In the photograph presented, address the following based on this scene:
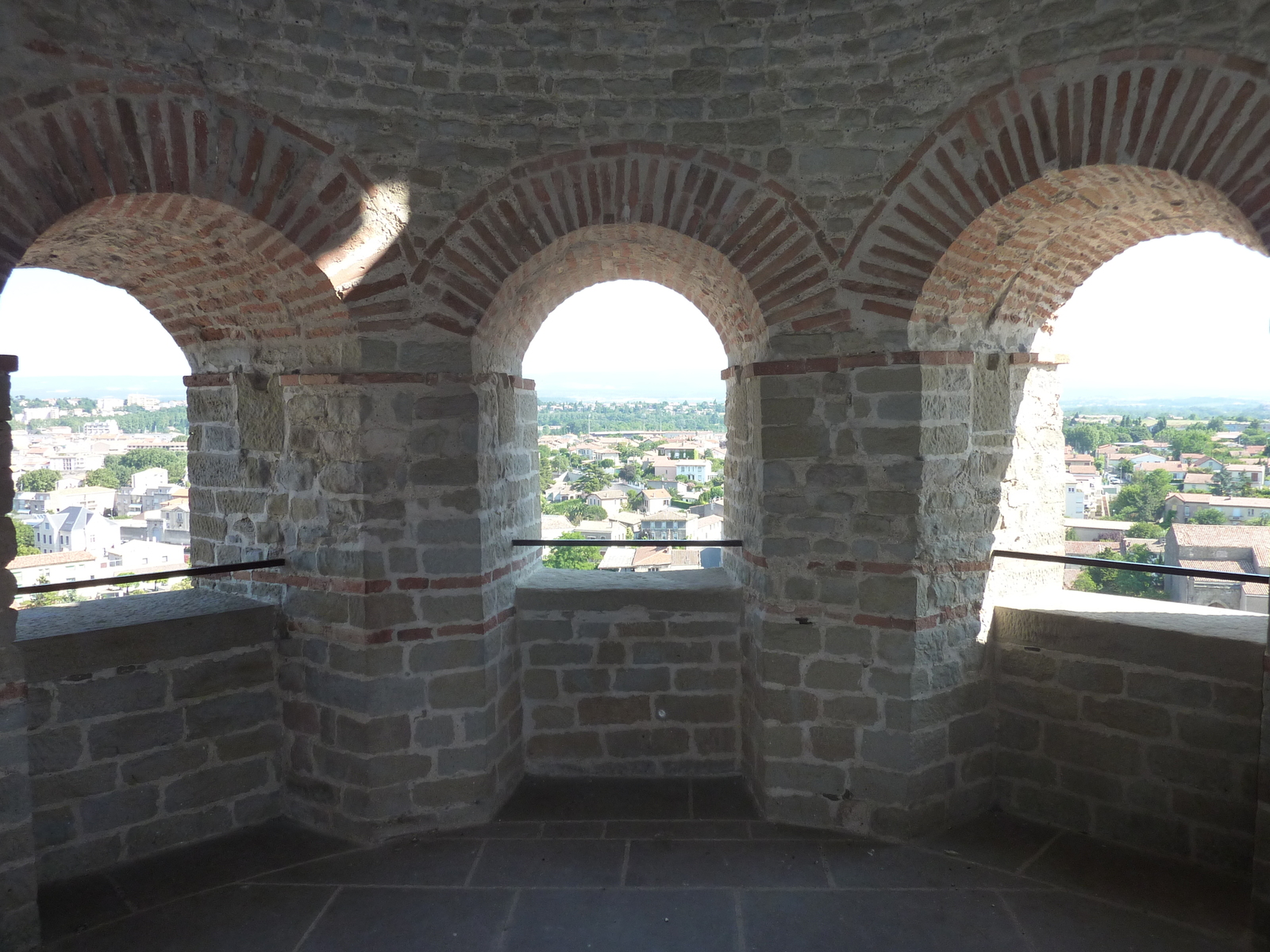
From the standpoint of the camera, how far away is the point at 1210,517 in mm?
4516

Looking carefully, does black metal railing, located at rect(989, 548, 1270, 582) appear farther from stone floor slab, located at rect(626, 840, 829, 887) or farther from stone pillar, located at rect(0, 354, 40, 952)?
stone pillar, located at rect(0, 354, 40, 952)

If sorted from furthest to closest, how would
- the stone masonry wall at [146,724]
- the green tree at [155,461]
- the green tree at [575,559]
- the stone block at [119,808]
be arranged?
1. the green tree at [575,559]
2. the green tree at [155,461]
3. the stone block at [119,808]
4. the stone masonry wall at [146,724]

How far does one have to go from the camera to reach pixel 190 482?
5.17m

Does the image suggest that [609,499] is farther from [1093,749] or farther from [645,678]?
[1093,749]

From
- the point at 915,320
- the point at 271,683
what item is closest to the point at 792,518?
the point at 915,320

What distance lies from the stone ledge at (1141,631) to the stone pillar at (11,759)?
460cm

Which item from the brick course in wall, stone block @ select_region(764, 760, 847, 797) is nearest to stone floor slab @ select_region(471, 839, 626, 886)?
the brick course in wall

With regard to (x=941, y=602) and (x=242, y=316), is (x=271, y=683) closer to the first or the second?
(x=242, y=316)

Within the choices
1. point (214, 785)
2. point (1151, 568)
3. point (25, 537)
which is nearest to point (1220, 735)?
point (1151, 568)

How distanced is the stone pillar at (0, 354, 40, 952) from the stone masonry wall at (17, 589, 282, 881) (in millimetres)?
526

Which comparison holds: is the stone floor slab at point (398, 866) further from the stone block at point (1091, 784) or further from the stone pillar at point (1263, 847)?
the stone pillar at point (1263, 847)

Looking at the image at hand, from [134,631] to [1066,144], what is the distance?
485cm

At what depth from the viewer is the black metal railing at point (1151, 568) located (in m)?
3.77

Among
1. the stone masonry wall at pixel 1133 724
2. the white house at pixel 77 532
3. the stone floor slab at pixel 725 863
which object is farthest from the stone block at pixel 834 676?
the white house at pixel 77 532
